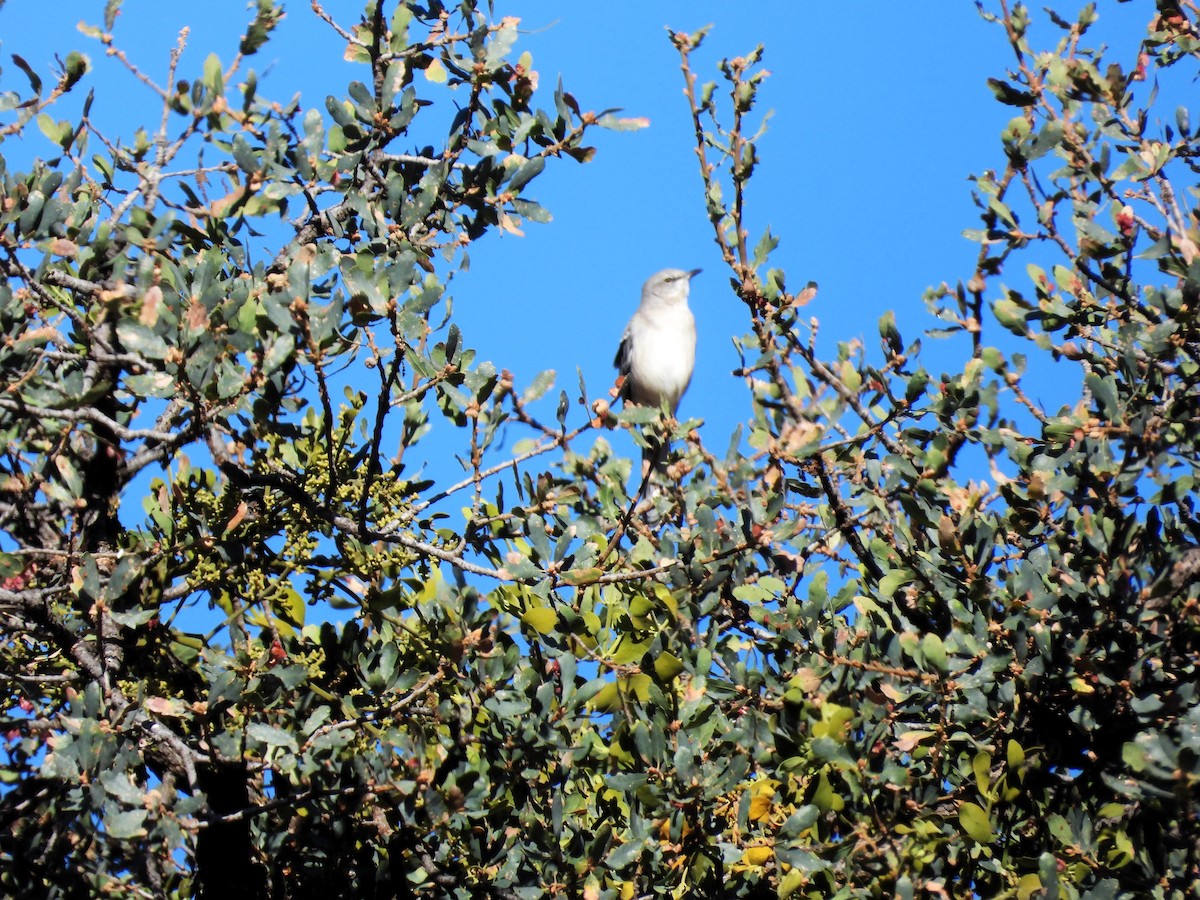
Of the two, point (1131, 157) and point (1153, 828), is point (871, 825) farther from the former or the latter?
point (1131, 157)

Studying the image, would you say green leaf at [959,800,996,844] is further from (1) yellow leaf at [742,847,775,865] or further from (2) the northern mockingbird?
(2) the northern mockingbird

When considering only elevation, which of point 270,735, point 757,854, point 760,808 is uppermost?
point 270,735

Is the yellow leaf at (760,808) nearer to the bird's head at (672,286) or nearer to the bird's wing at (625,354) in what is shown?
the bird's wing at (625,354)

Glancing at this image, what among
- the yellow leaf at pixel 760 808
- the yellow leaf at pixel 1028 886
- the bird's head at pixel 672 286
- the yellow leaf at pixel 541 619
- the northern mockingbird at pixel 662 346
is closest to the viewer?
the yellow leaf at pixel 1028 886

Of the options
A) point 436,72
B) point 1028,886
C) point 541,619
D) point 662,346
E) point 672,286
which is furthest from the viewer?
point 672,286

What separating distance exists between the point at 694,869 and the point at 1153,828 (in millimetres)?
1182

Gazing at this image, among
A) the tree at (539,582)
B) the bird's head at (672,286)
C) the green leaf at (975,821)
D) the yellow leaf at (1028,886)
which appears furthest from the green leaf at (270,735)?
the bird's head at (672,286)

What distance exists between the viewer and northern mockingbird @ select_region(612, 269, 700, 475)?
28.2 ft

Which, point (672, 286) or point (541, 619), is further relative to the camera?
point (672, 286)

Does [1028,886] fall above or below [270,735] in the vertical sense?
below

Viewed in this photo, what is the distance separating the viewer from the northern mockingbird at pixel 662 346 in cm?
859

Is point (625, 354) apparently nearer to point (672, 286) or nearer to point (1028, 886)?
point (672, 286)

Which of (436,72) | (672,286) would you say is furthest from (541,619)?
(672,286)

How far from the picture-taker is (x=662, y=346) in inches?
339
